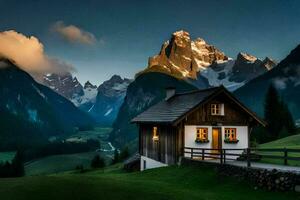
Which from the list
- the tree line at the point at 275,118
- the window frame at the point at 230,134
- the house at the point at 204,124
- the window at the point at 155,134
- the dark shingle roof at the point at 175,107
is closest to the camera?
the house at the point at 204,124

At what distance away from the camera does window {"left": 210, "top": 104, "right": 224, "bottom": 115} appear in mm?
39344

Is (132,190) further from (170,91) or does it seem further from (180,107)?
(170,91)

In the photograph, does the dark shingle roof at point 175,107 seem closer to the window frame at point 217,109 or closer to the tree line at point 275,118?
the window frame at point 217,109

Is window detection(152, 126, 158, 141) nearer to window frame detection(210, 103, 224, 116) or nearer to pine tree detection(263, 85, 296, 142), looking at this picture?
window frame detection(210, 103, 224, 116)

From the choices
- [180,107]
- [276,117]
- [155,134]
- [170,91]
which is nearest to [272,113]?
[276,117]

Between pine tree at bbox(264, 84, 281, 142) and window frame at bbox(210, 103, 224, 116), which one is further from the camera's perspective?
pine tree at bbox(264, 84, 281, 142)

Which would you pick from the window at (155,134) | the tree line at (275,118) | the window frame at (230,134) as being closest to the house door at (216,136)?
the window frame at (230,134)

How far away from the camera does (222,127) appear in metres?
39.3

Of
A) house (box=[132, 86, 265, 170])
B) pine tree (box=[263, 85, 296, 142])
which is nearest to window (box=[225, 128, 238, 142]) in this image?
Result: house (box=[132, 86, 265, 170])

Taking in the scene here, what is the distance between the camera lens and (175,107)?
138 feet

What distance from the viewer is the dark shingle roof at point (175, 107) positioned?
3806cm

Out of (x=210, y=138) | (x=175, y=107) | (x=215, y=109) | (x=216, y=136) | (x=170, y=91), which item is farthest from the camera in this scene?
(x=170, y=91)

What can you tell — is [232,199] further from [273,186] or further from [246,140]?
[246,140]

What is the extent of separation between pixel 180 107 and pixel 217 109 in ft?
12.8
